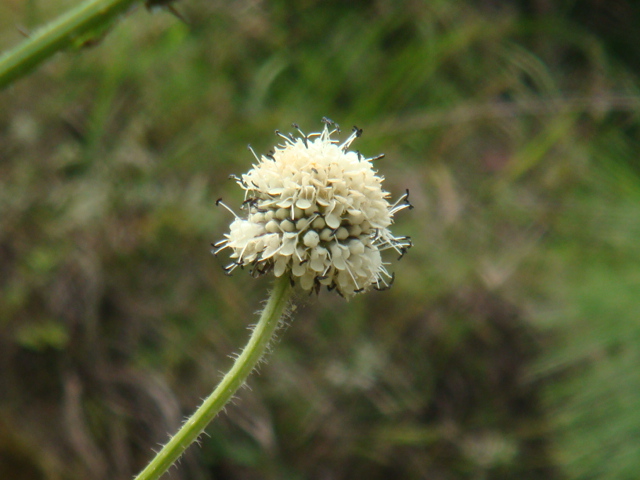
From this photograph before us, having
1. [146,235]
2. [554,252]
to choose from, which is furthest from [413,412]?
[146,235]

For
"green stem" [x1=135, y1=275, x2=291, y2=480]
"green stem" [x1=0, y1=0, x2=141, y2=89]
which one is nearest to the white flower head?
"green stem" [x1=135, y1=275, x2=291, y2=480]

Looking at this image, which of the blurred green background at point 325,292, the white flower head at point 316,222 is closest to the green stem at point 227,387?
the white flower head at point 316,222

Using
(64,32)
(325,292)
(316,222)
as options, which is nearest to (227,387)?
(316,222)

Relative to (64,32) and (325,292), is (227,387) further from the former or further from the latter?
(325,292)

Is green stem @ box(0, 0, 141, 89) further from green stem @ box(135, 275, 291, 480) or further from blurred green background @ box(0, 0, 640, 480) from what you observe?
blurred green background @ box(0, 0, 640, 480)

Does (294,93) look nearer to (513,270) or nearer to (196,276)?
(196,276)
